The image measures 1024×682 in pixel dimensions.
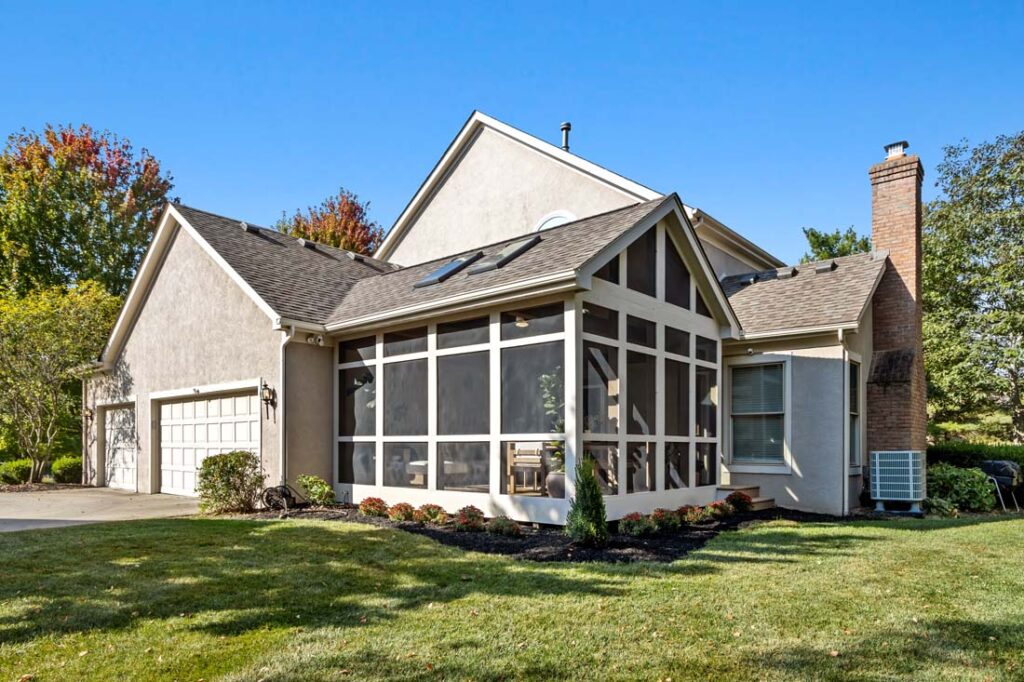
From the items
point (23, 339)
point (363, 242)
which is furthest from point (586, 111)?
→ point (363, 242)

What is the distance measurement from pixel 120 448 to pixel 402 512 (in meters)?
10.6

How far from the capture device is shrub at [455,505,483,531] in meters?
8.81

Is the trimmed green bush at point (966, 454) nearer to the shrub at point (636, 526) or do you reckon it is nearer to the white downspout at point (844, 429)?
the white downspout at point (844, 429)

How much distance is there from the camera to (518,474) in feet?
30.5

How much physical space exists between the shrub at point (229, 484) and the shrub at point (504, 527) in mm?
4537

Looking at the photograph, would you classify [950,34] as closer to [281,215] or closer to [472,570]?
[472,570]

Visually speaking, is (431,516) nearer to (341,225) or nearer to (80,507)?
(80,507)

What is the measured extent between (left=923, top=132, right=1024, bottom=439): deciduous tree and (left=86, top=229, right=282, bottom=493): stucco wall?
2336cm

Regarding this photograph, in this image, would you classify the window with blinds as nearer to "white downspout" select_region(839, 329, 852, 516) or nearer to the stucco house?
the stucco house

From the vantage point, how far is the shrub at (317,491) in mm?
11141

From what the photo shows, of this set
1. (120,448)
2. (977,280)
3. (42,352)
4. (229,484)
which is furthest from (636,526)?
(977,280)

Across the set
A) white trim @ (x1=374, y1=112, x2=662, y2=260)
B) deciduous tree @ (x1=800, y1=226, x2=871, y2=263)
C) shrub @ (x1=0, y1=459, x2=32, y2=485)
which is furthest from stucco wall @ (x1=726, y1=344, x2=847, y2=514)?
deciduous tree @ (x1=800, y1=226, x2=871, y2=263)

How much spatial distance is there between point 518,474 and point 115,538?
5047 millimetres

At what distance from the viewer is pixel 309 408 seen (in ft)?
38.6
